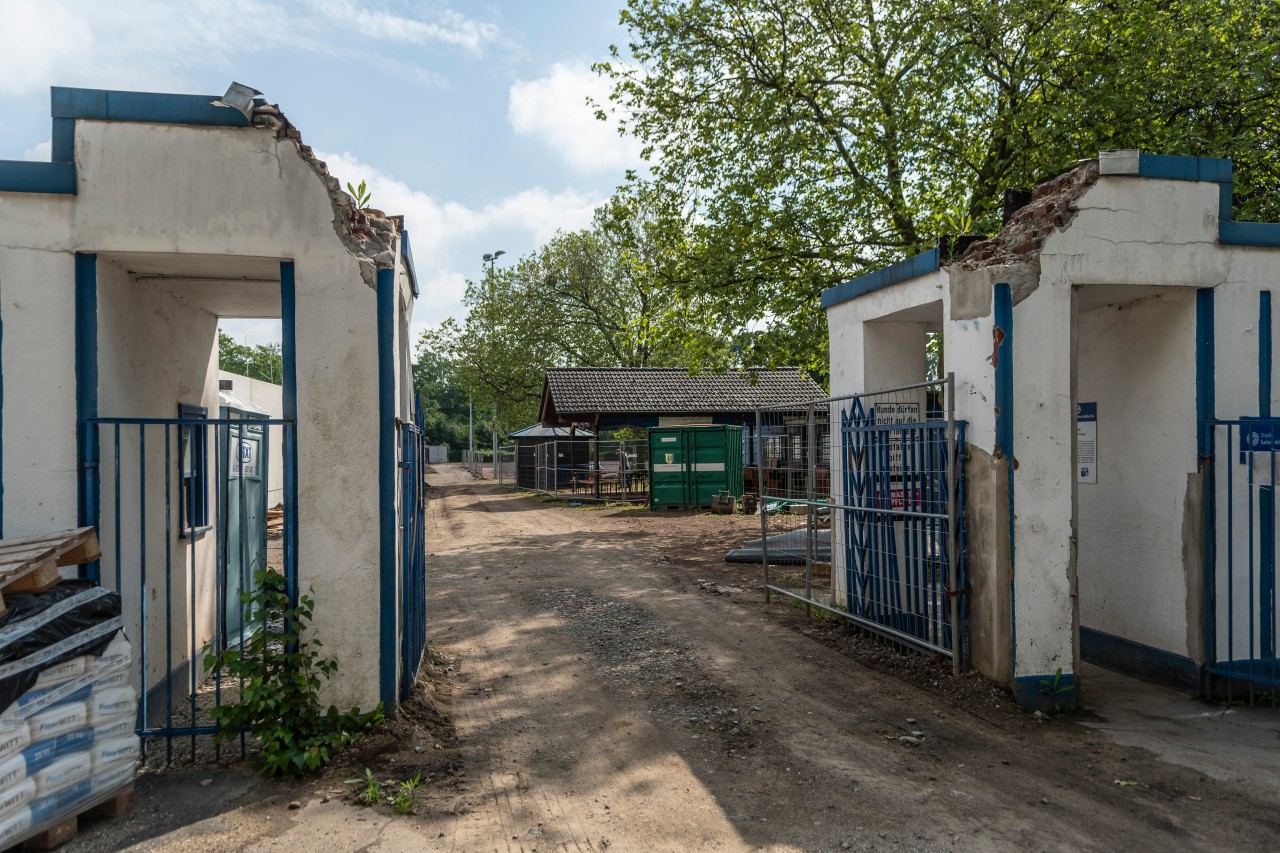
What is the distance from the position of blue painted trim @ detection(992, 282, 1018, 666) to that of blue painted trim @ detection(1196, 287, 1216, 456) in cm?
148

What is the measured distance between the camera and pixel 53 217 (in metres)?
4.86

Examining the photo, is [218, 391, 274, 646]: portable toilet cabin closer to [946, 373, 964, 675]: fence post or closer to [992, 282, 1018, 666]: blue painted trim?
[946, 373, 964, 675]: fence post

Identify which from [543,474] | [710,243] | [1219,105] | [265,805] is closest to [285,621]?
[265,805]

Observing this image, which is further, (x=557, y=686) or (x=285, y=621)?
(x=557, y=686)

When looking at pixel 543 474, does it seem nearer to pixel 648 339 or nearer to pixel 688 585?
pixel 648 339

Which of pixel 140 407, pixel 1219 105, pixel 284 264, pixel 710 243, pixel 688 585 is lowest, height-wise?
pixel 688 585

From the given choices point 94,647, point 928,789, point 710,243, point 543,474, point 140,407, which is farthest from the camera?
point 543,474

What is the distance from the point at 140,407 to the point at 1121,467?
7250 mm

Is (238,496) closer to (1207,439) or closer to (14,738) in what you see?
(14,738)

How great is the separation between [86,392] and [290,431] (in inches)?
A: 43.9

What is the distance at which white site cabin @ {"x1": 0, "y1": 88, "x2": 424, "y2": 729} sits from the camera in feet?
15.8

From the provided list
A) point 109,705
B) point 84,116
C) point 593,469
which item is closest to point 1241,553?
point 109,705

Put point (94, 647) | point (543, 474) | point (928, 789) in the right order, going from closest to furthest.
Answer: point (94, 647), point (928, 789), point (543, 474)

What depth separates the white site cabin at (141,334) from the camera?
15.8 feet
